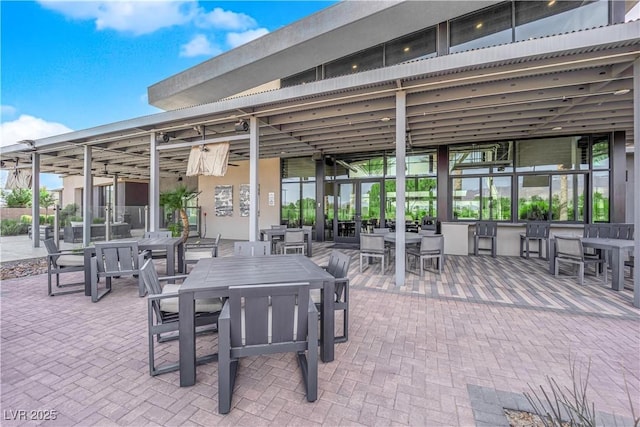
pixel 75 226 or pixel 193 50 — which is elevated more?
pixel 193 50

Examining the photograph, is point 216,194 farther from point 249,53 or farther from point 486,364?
point 486,364

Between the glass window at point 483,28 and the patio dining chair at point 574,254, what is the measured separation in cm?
525

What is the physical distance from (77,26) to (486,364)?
20616mm

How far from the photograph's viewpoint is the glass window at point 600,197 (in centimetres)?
773

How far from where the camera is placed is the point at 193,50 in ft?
51.4

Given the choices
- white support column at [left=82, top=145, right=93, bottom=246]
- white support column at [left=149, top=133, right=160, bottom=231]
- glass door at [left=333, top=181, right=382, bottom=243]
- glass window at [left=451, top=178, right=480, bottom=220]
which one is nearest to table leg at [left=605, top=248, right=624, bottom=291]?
glass window at [left=451, top=178, right=480, bottom=220]

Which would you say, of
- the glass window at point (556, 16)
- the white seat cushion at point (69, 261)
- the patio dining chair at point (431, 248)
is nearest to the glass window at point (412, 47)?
the glass window at point (556, 16)

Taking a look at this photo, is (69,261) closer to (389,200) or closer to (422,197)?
(389,200)

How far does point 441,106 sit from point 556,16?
13.7ft

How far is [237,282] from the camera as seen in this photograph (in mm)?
2387

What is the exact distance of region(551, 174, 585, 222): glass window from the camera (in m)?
7.96

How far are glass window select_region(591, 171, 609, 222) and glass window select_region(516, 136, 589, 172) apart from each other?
1.54 feet

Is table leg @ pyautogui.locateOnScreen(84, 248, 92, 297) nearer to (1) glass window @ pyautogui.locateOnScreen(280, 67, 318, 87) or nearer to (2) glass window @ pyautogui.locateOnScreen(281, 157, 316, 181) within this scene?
(2) glass window @ pyautogui.locateOnScreen(281, 157, 316, 181)

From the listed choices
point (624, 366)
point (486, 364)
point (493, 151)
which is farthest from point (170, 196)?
point (493, 151)
